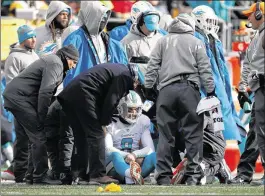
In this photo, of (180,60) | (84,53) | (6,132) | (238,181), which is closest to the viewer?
(180,60)

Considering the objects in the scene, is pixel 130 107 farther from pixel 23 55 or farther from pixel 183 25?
pixel 23 55

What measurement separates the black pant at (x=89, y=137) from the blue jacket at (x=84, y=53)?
1.28m

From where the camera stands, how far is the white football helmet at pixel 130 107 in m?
17.1

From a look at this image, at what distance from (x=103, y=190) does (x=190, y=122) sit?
5.32 ft

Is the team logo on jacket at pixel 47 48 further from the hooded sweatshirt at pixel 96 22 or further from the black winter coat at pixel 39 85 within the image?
the black winter coat at pixel 39 85

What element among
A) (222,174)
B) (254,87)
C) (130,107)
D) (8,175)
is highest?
(254,87)

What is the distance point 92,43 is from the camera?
57.3 feet

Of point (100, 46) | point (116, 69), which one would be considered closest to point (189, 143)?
point (116, 69)

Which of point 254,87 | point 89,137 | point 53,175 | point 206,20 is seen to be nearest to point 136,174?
point 89,137

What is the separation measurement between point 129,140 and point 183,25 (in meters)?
1.85

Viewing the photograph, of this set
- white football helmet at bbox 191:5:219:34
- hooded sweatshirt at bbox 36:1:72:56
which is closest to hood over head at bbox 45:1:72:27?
hooded sweatshirt at bbox 36:1:72:56

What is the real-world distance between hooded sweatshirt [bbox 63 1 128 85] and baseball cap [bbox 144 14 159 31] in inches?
31.6

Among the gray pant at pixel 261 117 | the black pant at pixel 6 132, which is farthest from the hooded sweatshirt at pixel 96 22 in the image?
the black pant at pixel 6 132

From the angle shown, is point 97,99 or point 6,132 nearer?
point 97,99
